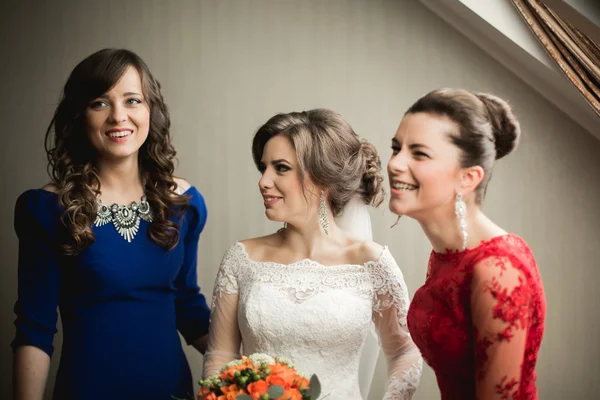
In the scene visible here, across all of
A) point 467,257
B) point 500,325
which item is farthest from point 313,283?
point 500,325

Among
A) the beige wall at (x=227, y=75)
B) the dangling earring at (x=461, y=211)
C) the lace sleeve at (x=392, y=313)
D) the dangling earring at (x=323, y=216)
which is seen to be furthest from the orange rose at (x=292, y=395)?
the beige wall at (x=227, y=75)

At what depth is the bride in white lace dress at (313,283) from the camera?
2.22 metres

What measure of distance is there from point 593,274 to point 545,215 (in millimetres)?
Result: 349

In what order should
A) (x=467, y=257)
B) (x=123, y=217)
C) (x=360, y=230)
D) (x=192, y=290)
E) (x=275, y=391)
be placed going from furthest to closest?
(x=192, y=290)
(x=360, y=230)
(x=123, y=217)
(x=467, y=257)
(x=275, y=391)

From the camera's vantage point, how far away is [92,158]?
237 cm

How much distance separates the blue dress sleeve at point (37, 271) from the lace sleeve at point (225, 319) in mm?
532

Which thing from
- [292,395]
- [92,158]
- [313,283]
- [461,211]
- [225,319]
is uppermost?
[92,158]

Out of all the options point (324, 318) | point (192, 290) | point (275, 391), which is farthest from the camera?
point (192, 290)

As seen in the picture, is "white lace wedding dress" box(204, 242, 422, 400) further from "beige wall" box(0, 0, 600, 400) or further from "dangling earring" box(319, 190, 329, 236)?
"beige wall" box(0, 0, 600, 400)

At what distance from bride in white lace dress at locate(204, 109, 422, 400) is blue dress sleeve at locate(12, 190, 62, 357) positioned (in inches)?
21.6

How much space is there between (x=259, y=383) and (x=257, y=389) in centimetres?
2

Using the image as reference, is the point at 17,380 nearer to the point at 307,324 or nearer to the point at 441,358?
the point at 307,324

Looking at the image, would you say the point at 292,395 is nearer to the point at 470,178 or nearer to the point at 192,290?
the point at 470,178

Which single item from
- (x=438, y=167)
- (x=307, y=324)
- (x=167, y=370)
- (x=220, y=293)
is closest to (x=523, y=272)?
(x=438, y=167)
